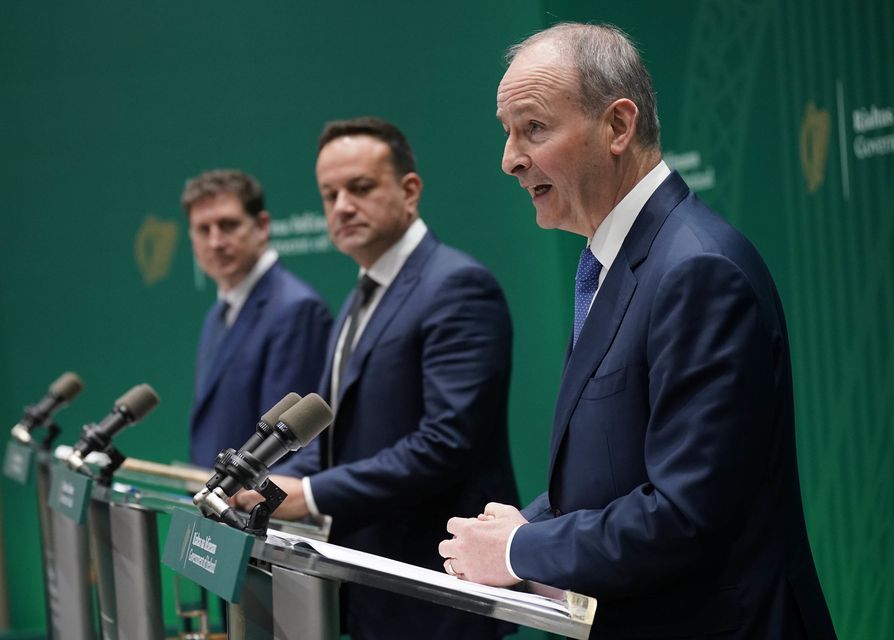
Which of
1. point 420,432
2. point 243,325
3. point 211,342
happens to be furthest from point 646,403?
point 211,342

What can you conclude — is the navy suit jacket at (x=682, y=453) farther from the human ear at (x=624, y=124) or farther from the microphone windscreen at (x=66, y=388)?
the microphone windscreen at (x=66, y=388)

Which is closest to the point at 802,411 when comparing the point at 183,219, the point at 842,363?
the point at 842,363

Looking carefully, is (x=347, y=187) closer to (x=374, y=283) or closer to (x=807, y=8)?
(x=374, y=283)

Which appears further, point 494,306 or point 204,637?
point 494,306

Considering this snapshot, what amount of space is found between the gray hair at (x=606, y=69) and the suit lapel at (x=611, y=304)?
0.14 m

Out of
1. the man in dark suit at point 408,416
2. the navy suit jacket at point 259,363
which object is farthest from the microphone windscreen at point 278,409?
the navy suit jacket at point 259,363

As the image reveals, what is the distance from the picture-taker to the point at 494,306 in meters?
3.39

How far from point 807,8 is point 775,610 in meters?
2.33

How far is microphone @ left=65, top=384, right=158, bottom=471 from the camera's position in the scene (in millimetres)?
2910

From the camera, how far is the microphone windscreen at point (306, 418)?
2.03m

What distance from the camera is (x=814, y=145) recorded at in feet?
12.1

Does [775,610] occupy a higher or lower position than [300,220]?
lower

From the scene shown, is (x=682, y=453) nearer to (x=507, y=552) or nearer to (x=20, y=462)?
(x=507, y=552)

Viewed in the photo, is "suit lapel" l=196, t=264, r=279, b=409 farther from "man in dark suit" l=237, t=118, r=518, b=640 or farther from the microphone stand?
the microphone stand
